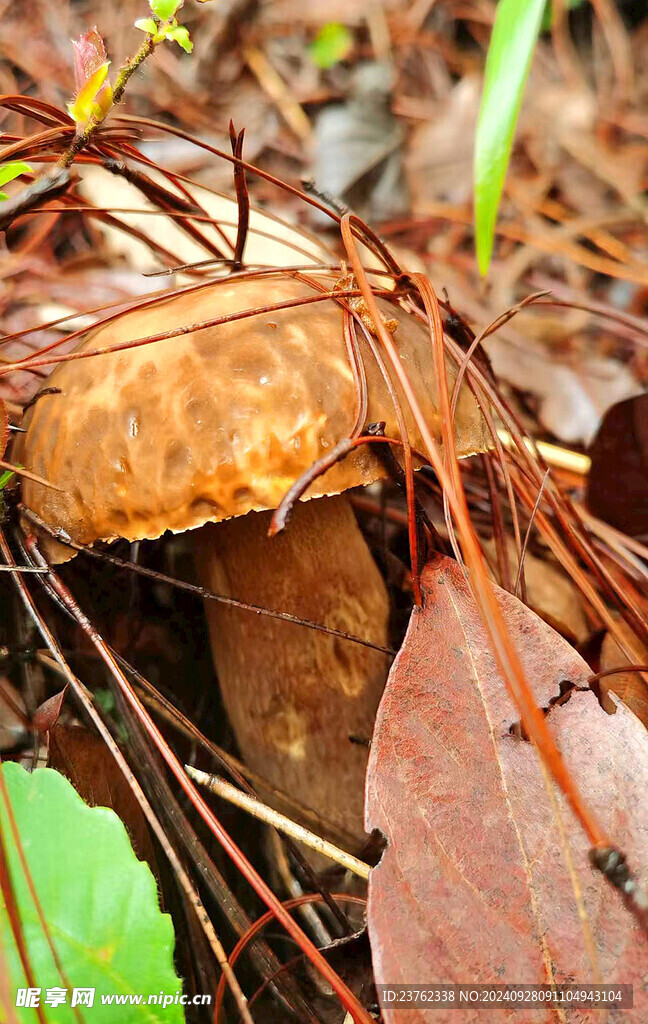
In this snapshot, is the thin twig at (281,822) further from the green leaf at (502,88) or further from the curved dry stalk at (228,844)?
the green leaf at (502,88)

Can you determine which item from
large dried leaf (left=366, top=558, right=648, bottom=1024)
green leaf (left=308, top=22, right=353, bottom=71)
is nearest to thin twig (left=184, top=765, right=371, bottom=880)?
large dried leaf (left=366, top=558, right=648, bottom=1024)

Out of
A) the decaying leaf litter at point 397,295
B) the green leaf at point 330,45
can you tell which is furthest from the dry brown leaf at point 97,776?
the green leaf at point 330,45

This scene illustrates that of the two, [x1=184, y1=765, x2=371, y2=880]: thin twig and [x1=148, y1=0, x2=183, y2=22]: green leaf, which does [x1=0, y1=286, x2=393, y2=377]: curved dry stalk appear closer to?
[x1=148, y1=0, x2=183, y2=22]: green leaf

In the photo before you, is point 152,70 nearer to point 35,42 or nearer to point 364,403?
point 35,42

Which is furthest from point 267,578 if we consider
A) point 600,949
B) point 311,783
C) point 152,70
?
point 152,70

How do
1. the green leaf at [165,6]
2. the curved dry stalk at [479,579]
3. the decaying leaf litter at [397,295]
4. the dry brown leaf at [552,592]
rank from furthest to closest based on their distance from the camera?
the dry brown leaf at [552,592]
the decaying leaf litter at [397,295]
the green leaf at [165,6]
the curved dry stalk at [479,579]

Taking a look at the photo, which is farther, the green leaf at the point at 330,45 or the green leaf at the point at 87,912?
the green leaf at the point at 330,45

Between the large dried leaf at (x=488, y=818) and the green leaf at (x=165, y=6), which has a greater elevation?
the green leaf at (x=165, y=6)

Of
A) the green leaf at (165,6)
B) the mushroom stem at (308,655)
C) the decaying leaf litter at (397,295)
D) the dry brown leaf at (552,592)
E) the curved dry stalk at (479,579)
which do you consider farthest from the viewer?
the dry brown leaf at (552,592)
